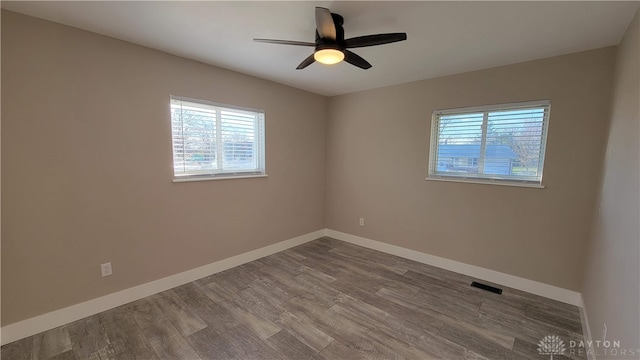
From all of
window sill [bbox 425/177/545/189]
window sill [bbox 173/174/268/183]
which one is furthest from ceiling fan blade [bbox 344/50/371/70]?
window sill [bbox 173/174/268/183]

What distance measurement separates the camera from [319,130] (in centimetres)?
425

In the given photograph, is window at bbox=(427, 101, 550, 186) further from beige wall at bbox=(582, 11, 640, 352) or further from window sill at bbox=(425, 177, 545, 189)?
beige wall at bbox=(582, 11, 640, 352)

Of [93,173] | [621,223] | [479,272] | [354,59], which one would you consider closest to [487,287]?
[479,272]

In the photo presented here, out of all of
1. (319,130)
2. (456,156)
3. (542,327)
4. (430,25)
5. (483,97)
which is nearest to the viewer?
(430,25)

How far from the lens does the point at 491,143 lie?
284 cm

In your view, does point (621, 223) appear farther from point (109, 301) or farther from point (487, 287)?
point (109, 301)

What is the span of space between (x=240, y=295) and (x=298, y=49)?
2523 millimetres

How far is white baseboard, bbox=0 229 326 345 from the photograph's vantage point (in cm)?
192

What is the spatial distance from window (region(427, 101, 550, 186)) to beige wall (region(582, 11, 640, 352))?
557mm

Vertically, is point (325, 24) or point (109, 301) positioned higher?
point (325, 24)

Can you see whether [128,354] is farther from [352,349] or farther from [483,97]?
[483,97]

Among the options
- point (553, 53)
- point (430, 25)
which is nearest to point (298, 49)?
point (430, 25)

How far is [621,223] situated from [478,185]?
1407 millimetres

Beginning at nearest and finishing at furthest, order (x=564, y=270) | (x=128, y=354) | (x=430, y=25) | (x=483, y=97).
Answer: (x=128, y=354) → (x=430, y=25) → (x=564, y=270) → (x=483, y=97)
